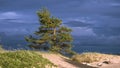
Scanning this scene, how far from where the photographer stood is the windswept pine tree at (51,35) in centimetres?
4078

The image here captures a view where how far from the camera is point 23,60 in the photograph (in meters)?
20.9

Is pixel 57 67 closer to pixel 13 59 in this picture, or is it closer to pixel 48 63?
pixel 48 63

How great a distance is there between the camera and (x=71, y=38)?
41.0 meters

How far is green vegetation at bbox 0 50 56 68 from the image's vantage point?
19.7 m

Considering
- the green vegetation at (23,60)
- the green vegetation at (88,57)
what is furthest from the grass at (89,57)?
the green vegetation at (23,60)

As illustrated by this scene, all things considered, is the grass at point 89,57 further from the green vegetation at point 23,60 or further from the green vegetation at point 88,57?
the green vegetation at point 23,60

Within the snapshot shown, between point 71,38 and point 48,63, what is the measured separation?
19329mm

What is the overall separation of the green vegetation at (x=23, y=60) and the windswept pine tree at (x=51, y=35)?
1808 centimetres

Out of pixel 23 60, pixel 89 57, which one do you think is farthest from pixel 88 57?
pixel 23 60

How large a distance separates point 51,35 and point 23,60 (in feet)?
66.9

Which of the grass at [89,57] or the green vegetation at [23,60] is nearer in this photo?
the green vegetation at [23,60]

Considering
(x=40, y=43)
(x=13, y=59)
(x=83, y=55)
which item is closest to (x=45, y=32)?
(x=40, y=43)

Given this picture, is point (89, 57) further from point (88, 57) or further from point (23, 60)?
point (23, 60)

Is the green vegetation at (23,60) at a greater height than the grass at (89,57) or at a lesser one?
greater
